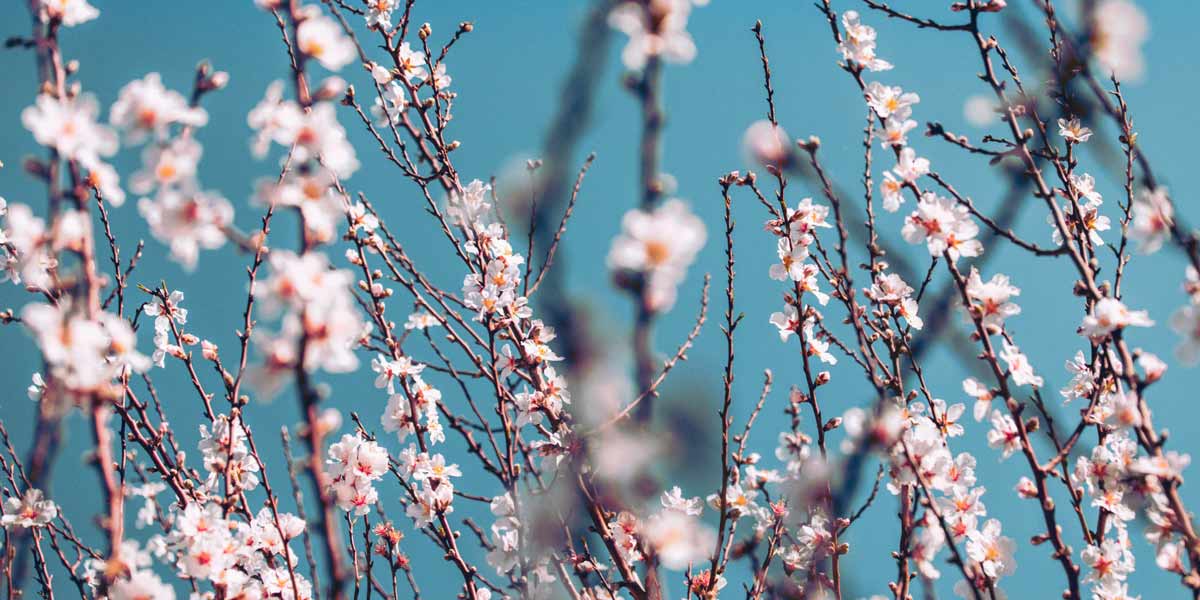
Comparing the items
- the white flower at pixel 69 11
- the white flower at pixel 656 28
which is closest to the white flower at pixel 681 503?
the white flower at pixel 656 28

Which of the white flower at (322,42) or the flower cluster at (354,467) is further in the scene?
the flower cluster at (354,467)

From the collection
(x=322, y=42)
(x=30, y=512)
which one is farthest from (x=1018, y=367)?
(x=30, y=512)

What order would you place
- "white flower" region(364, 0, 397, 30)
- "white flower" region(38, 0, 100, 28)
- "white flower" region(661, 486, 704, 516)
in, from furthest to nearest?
"white flower" region(364, 0, 397, 30), "white flower" region(661, 486, 704, 516), "white flower" region(38, 0, 100, 28)

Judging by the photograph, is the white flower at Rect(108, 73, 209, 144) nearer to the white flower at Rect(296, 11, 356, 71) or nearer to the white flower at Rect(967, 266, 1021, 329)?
the white flower at Rect(296, 11, 356, 71)

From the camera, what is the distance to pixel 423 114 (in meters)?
3.09

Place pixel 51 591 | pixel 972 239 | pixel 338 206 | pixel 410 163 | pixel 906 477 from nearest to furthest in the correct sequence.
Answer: pixel 338 206, pixel 906 477, pixel 972 239, pixel 51 591, pixel 410 163

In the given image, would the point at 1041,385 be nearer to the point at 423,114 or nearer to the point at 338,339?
the point at 338,339

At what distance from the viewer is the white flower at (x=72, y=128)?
1422 millimetres

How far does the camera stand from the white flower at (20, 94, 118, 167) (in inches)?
56.0

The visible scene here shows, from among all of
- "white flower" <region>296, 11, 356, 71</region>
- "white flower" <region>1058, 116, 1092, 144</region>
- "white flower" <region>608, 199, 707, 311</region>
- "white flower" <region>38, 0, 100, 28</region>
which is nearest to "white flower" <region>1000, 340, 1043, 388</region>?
"white flower" <region>1058, 116, 1092, 144</region>

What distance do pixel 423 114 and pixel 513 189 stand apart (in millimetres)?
477

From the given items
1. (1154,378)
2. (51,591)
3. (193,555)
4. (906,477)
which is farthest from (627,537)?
(51,591)

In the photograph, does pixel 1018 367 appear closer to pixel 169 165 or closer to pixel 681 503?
pixel 681 503

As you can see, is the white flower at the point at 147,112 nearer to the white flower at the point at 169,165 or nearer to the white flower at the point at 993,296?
the white flower at the point at 169,165
